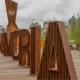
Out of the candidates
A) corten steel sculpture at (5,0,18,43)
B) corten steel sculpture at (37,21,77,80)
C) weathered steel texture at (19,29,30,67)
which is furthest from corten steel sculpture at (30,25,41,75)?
corten steel sculpture at (5,0,18,43)

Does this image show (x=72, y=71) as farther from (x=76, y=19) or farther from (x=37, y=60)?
(x=76, y=19)

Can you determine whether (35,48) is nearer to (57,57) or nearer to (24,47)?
(24,47)

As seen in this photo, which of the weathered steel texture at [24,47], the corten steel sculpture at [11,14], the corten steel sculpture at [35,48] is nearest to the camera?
the corten steel sculpture at [35,48]

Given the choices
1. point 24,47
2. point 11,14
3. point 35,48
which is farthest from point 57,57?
point 11,14

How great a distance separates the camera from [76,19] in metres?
34.1

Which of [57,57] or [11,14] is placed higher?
[11,14]

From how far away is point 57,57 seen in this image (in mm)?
4504

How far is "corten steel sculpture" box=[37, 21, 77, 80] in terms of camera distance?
4282 mm

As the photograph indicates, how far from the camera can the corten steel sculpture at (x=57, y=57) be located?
4282 mm

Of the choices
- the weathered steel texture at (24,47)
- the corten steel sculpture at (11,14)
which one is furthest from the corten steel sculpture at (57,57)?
the corten steel sculpture at (11,14)

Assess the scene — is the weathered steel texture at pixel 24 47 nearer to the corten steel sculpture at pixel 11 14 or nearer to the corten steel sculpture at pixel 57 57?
the corten steel sculpture at pixel 57 57

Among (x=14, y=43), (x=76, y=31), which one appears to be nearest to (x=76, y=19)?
(x=76, y=31)

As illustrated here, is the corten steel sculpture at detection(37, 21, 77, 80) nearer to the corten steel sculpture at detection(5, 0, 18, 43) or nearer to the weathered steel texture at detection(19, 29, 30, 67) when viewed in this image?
the weathered steel texture at detection(19, 29, 30, 67)

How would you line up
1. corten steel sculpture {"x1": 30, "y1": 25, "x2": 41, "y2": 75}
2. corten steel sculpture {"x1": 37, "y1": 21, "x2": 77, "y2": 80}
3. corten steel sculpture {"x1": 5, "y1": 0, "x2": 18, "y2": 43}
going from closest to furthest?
corten steel sculpture {"x1": 37, "y1": 21, "x2": 77, "y2": 80}, corten steel sculpture {"x1": 30, "y1": 25, "x2": 41, "y2": 75}, corten steel sculpture {"x1": 5, "y1": 0, "x2": 18, "y2": 43}
